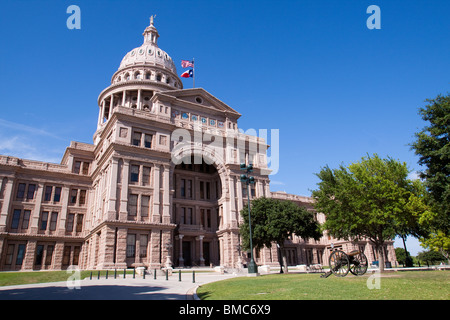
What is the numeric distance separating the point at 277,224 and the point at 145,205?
17.1 m

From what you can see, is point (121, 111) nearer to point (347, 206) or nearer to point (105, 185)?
point (105, 185)

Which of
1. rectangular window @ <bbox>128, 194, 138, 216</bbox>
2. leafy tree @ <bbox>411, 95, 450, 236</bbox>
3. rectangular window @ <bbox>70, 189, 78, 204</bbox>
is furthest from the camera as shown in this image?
rectangular window @ <bbox>70, 189, 78, 204</bbox>

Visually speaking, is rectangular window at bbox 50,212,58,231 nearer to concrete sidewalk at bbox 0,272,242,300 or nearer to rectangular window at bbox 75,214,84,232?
rectangular window at bbox 75,214,84,232

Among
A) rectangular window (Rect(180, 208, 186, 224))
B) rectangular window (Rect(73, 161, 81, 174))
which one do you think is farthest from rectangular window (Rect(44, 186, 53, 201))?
rectangular window (Rect(180, 208, 186, 224))

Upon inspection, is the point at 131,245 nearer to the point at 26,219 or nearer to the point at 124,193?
the point at 124,193

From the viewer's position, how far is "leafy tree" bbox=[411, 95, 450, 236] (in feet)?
71.7

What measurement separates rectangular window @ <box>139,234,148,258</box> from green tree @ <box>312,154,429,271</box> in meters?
21.0

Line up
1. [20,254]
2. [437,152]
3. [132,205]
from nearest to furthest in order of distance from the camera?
[437,152]
[132,205]
[20,254]

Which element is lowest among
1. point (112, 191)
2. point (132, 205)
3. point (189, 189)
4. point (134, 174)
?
point (132, 205)

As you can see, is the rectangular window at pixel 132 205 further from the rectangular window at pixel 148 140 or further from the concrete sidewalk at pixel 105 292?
the concrete sidewalk at pixel 105 292

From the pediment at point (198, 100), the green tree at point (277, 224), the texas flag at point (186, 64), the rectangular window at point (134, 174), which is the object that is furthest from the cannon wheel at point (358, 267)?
the texas flag at point (186, 64)

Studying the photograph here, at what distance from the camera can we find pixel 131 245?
118 feet

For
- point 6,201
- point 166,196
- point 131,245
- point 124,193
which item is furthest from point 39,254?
point 166,196
